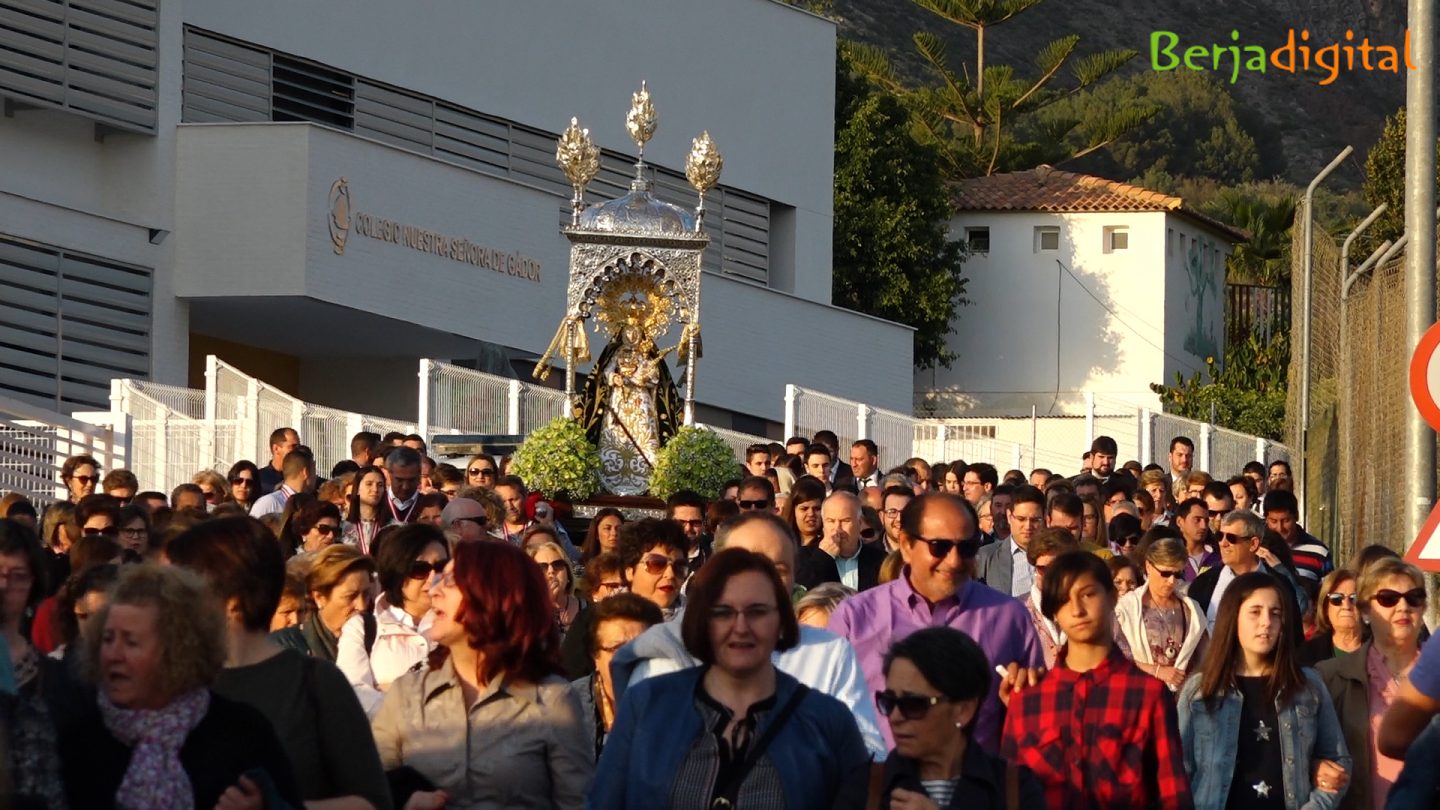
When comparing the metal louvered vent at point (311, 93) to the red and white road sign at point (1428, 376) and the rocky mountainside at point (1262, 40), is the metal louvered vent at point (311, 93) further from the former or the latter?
the rocky mountainside at point (1262, 40)

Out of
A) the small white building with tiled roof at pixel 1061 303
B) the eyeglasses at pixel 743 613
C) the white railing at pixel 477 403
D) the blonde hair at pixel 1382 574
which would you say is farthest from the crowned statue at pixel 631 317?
the small white building with tiled roof at pixel 1061 303

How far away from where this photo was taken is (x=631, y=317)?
25.8m

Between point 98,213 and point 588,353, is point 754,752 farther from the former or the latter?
point 98,213

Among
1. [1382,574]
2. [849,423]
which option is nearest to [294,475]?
[1382,574]

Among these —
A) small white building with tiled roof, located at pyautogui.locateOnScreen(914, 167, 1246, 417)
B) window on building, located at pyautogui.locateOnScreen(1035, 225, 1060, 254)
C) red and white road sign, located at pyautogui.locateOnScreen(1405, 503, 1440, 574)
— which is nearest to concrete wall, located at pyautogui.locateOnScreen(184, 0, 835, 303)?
small white building with tiled roof, located at pyautogui.locateOnScreen(914, 167, 1246, 417)

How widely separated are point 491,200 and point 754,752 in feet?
109

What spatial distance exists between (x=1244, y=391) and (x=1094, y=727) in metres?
51.9

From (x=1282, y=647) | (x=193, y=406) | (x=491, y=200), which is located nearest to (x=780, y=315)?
(x=491, y=200)

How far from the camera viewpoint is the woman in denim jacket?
9914 millimetres

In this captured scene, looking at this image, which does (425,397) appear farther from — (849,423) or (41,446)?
(849,423)

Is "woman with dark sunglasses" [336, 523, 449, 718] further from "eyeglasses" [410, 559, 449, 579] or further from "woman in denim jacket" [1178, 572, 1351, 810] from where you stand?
"woman in denim jacket" [1178, 572, 1351, 810]

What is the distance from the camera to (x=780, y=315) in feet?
155

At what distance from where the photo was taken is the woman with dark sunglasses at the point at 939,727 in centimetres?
744

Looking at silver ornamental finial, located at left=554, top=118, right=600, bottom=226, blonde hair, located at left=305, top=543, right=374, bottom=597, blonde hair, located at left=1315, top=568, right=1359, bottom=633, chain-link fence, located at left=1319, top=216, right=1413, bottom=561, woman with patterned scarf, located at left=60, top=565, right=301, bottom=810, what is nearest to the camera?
woman with patterned scarf, located at left=60, top=565, right=301, bottom=810
